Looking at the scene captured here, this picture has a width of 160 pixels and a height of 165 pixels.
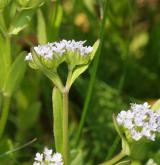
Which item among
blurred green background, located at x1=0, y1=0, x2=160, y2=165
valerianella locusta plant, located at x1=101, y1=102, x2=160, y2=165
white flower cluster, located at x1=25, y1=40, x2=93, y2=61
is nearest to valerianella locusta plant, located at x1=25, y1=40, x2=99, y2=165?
white flower cluster, located at x1=25, y1=40, x2=93, y2=61

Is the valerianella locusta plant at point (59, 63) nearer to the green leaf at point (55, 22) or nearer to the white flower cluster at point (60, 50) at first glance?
the white flower cluster at point (60, 50)

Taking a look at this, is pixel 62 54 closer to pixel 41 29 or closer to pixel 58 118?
pixel 58 118

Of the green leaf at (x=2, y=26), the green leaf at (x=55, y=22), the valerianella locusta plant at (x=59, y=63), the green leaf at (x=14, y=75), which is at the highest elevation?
the green leaf at (x=55, y=22)

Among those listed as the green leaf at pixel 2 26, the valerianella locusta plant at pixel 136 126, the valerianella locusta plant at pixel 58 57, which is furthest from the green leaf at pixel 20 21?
the valerianella locusta plant at pixel 136 126

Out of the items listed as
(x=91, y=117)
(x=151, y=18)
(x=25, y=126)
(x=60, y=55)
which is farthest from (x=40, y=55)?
(x=151, y=18)

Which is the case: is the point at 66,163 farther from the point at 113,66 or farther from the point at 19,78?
the point at 113,66
